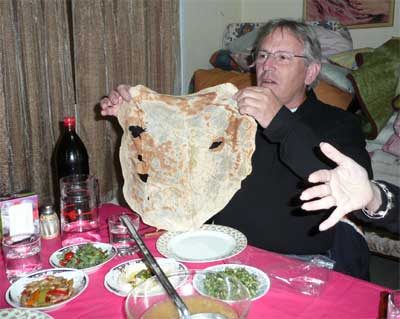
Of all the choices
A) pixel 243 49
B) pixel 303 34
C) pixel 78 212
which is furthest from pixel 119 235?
pixel 243 49

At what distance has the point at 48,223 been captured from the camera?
4.44ft

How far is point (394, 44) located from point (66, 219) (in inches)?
94.5

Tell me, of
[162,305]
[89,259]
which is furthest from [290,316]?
[89,259]

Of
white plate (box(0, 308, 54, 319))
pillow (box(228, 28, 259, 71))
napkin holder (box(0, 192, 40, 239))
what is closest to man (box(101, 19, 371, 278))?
napkin holder (box(0, 192, 40, 239))

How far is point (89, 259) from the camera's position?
1176 millimetres

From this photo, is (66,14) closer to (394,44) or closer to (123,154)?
(123,154)

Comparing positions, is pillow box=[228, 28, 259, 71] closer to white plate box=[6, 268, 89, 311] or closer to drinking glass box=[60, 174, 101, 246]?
drinking glass box=[60, 174, 101, 246]

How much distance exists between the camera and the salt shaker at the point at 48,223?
135 centimetres

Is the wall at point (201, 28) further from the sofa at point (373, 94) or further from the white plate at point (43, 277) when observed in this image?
the white plate at point (43, 277)

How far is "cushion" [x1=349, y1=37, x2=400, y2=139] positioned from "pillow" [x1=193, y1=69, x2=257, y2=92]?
783 mm

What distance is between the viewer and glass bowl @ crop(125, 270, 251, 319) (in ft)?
2.81

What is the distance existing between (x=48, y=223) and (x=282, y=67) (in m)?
1.13

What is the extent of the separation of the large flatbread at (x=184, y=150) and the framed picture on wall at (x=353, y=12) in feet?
6.95

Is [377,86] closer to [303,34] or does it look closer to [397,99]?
[397,99]
